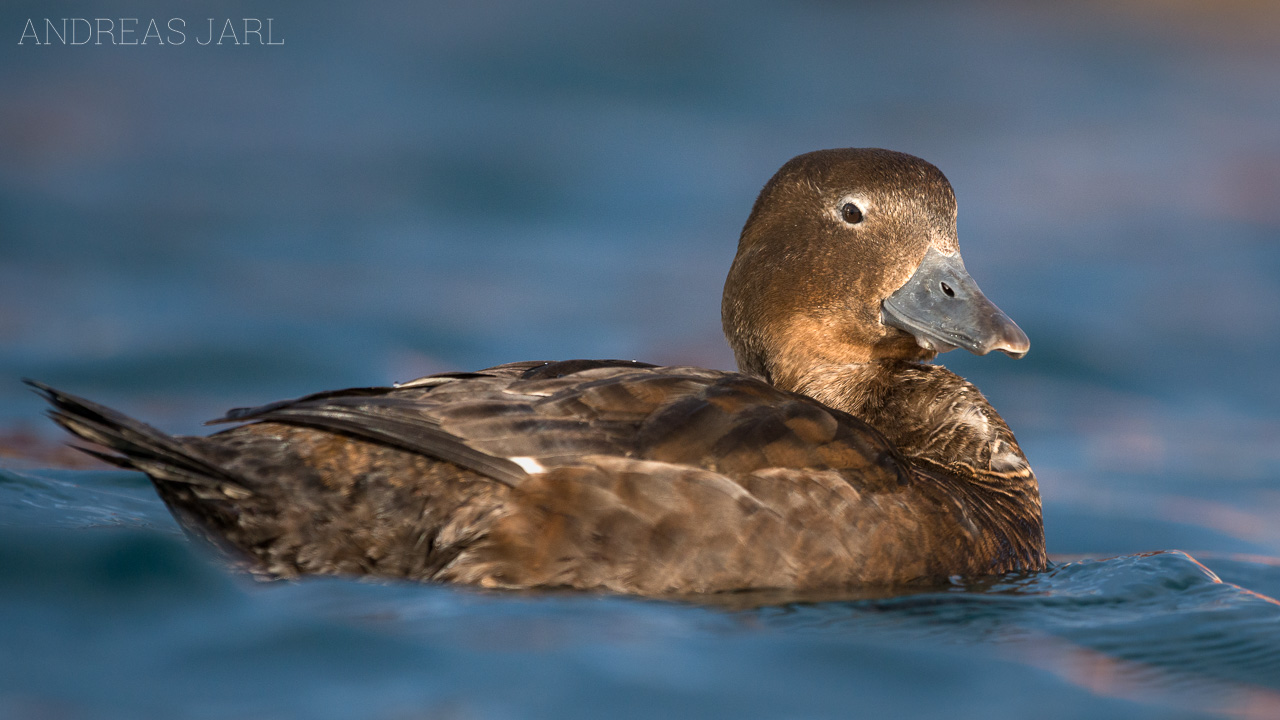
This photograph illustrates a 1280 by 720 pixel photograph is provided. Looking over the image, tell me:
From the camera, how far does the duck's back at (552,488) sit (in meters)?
4.09

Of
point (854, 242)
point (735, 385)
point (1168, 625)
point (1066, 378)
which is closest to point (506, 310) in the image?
point (1066, 378)

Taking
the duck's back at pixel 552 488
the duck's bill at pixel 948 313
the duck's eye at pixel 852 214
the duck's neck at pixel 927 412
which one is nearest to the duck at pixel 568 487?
the duck's back at pixel 552 488

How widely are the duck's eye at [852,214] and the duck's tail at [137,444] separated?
2315mm

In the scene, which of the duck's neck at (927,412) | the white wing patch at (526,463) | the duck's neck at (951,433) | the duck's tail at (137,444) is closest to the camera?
the duck's tail at (137,444)

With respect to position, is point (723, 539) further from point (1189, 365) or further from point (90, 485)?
point (1189, 365)

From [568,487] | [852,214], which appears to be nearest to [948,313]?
[852,214]

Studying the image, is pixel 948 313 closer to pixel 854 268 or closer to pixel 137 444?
pixel 854 268

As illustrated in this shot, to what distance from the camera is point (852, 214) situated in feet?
17.3

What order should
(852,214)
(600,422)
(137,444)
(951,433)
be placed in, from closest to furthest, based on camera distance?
1. (137,444)
2. (600,422)
3. (951,433)
4. (852,214)

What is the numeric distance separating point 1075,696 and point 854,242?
1932mm

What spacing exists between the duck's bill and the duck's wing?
740mm

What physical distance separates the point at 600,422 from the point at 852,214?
1.51 metres

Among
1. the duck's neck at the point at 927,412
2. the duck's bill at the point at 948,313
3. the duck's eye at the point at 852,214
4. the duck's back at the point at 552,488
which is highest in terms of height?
the duck's eye at the point at 852,214

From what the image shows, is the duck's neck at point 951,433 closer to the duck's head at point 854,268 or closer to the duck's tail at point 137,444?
the duck's head at point 854,268
